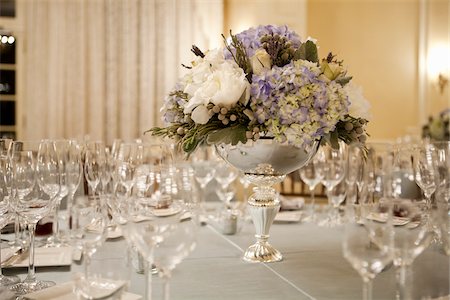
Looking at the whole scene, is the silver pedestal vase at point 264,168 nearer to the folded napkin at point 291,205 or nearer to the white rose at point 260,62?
the white rose at point 260,62

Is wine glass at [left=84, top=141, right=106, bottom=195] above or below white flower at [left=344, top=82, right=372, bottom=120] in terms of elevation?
below

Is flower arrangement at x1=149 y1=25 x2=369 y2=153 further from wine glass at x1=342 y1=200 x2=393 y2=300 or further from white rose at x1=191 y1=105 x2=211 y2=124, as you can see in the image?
wine glass at x1=342 y1=200 x2=393 y2=300

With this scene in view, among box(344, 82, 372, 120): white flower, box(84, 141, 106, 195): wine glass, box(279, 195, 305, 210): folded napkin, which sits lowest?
box(279, 195, 305, 210): folded napkin

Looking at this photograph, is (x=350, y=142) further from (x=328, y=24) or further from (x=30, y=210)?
(x=328, y=24)

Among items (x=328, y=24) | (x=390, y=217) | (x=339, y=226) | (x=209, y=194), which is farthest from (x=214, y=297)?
(x=328, y=24)

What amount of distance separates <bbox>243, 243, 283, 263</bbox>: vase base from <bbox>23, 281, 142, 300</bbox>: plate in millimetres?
498

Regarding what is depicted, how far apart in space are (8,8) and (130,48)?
48.0 inches

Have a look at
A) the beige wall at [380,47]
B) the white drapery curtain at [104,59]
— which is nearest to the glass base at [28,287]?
the white drapery curtain at [104,59]

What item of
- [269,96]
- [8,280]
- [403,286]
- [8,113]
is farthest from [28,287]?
[8,113]

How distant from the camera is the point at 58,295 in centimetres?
113

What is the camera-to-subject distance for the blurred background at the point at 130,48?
5277 millimetres

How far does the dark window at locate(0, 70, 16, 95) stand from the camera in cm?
537

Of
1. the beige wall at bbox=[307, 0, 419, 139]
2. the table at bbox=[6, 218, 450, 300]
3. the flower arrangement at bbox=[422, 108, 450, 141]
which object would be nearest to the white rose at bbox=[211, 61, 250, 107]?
the table at bbox=[6, 218, 450, 300]

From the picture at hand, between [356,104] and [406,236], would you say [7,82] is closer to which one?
[356,104]
